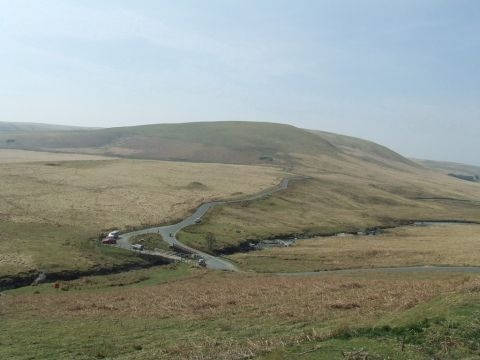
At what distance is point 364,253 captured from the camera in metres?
74.3

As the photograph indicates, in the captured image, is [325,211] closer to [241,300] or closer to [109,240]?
[109,240]

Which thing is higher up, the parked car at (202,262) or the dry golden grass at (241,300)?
the dry golden grass at (241,300)

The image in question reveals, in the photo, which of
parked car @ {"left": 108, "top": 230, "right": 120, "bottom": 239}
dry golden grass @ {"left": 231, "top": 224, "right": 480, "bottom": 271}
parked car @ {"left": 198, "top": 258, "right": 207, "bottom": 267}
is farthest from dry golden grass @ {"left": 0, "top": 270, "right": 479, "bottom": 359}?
parked car @ {"left": 108, "top": 230, "right": 120, "bottom": 239}

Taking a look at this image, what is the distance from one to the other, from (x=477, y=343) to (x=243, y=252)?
59.8 m

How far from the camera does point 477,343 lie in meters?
18.8

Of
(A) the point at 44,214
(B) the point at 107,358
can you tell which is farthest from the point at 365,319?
(A) the point at 44,214

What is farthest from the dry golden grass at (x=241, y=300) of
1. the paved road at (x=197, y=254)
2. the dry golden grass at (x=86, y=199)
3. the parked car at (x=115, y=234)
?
the parked car at (x=115, y=234)

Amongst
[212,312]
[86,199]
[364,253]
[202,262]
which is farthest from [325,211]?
[212,312]

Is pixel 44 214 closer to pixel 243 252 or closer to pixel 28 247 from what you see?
pixel 28 247

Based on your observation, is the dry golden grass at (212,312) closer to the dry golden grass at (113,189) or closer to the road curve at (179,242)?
the road curve at (179,242)

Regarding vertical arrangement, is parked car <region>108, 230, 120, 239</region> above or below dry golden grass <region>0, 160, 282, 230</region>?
below

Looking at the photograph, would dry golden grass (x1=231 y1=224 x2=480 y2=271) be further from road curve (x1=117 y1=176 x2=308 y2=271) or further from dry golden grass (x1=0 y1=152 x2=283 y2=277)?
dry golden grass (x1=0 y1=152 x2=283 y2=277)

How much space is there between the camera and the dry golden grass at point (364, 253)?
66062 mm

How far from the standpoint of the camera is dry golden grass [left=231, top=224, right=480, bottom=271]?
66062mm
